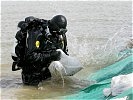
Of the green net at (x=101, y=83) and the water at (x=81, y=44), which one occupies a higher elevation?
the green net at (x=101, y=83)

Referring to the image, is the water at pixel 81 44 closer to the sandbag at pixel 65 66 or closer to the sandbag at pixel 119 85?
the sandbag at pixel 65 66

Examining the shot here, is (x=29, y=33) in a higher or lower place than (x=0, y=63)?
higher

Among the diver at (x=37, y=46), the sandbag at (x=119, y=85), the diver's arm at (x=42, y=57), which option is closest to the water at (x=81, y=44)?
the diver at (x=37, y=46)

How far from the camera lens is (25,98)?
6.19 metres

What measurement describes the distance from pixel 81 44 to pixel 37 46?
176 inches

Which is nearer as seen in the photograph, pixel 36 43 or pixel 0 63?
pixel 36 43

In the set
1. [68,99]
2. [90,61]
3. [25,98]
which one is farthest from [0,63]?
[68,99]

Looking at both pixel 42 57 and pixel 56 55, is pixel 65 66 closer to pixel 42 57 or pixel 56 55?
pixel 56 55

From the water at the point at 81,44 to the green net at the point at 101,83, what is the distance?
322mm

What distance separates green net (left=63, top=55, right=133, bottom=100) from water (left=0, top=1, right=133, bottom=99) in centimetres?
32

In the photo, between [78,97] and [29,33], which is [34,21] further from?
[78,97]

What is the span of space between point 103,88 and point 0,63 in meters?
3.55

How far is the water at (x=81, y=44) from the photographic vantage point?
662cm

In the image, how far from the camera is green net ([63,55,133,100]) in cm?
558
